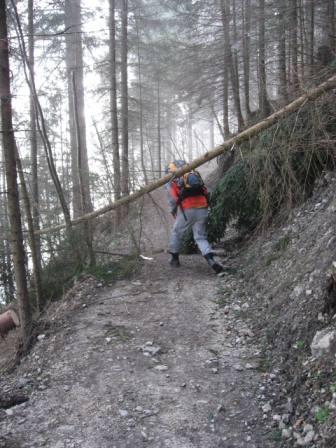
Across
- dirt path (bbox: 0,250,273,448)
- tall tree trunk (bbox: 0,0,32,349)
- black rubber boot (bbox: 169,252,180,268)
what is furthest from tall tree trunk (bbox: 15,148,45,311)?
black rubber boot (bbox: 169,252,180,268)

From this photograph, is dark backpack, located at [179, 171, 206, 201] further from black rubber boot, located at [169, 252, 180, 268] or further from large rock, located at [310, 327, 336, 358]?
large rock, located at [310, 327, 336, 358]

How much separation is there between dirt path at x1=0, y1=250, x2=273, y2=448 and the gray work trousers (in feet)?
4.12

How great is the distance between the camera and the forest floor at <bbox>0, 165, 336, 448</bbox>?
123 inches

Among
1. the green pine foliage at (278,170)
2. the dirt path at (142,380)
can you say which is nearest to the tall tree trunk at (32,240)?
the dirt path at (142,380)

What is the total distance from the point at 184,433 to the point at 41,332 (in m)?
3.01

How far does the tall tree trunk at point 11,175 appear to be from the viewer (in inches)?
195

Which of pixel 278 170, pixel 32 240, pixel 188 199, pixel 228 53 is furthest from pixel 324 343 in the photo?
pixel 228 53

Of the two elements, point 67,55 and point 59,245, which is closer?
point 59,245

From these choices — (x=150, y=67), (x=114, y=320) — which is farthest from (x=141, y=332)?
(x=150, y=67)

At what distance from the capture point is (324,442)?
98.5 inches

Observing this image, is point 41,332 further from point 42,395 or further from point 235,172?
point 235,172

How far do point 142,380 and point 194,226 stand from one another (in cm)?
386

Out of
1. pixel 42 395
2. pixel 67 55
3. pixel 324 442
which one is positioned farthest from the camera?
pixel 67 55

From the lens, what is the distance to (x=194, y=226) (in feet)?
24.2
